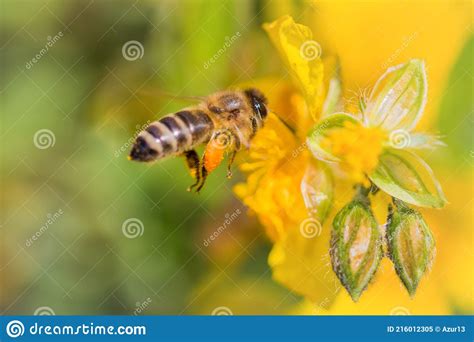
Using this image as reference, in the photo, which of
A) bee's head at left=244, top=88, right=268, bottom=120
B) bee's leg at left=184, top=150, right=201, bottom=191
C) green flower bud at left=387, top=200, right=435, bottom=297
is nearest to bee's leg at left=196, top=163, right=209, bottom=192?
bee's leg at left=184, top=150, right=201, bottom=191

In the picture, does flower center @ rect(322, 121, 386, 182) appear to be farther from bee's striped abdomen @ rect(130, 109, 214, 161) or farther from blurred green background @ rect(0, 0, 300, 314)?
bee's striped abdomen @ rect(130, 109, 214, 161)

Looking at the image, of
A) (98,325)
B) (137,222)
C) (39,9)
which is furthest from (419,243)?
(39,9)

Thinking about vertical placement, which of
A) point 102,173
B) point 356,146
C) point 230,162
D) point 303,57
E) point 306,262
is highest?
point 303,57

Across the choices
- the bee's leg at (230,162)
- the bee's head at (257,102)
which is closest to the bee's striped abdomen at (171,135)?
the bee's head at (257,102)

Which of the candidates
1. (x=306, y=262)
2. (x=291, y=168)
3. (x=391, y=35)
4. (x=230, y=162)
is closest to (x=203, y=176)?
(x=230, y=162)

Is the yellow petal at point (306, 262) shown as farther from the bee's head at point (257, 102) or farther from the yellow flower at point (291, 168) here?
the bee's head at point (257, 102)

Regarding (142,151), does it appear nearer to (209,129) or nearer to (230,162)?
(209,129)
